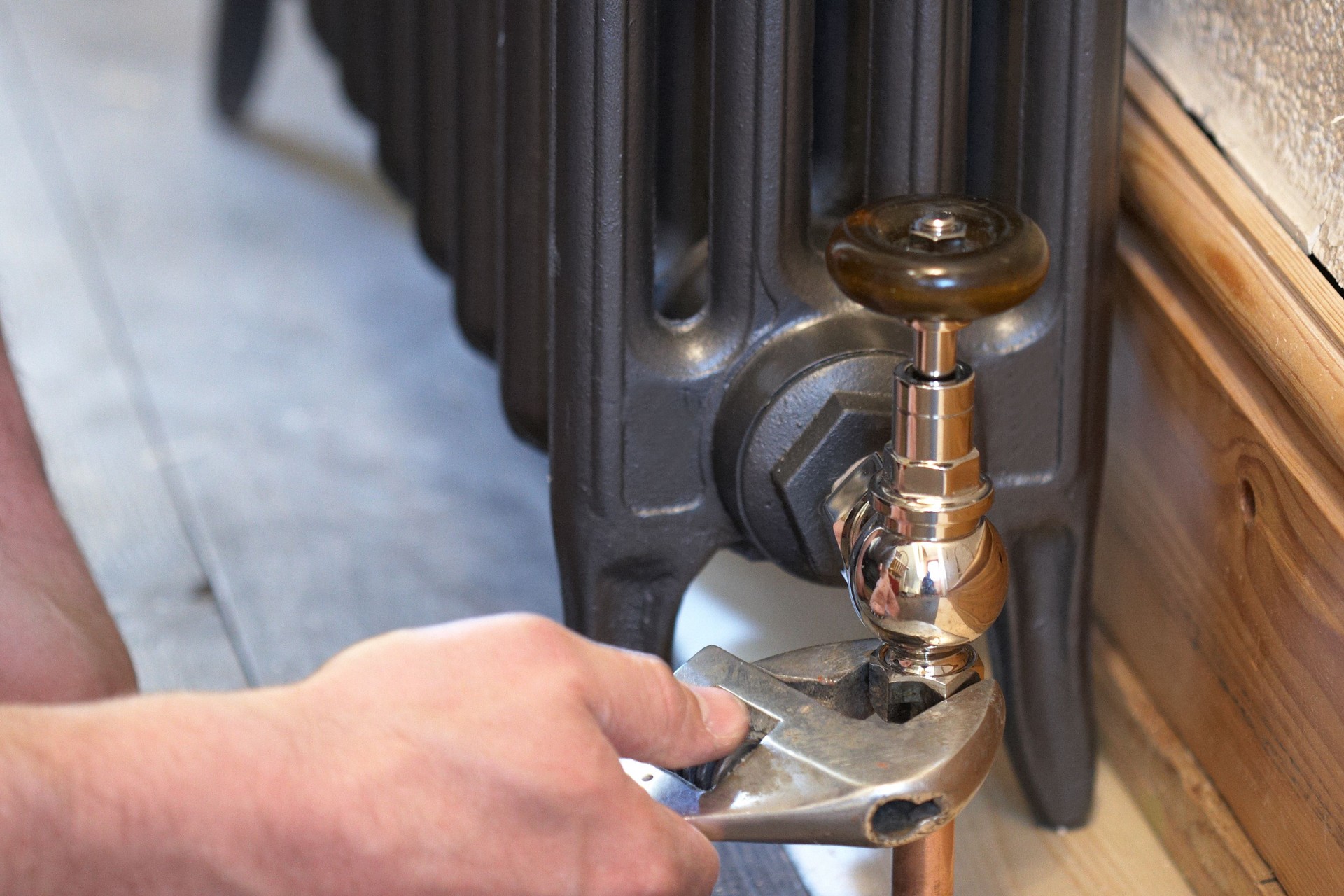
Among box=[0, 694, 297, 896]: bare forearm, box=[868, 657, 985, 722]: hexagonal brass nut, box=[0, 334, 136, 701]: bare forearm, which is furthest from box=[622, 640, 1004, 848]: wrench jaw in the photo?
box=[0, 334, 136, 701]: bare forearm

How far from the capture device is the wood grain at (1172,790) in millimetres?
563

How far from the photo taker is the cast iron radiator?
0.52 metres

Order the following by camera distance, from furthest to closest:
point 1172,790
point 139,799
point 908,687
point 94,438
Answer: point 94,438 → point 1172,790 → point 908,687 → point 139,799

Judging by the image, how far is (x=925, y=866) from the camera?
472 mm

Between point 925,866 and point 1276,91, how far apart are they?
304 mm

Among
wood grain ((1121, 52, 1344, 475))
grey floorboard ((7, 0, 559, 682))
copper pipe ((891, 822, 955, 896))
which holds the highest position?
wood grain ((1121, 52, 1344, 475))

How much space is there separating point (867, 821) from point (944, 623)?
0.23ft

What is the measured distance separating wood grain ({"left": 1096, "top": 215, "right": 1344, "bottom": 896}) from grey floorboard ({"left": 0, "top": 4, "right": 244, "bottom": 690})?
17.0 inches

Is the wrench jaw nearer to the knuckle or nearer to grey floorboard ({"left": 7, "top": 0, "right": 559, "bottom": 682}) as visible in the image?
the knuckle

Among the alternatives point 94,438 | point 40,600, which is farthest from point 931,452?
point 94,438

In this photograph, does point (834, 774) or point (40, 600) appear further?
point (40, 600)

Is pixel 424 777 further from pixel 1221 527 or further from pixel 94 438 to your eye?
pixel 94 438

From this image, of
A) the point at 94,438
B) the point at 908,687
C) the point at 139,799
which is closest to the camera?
the point at 139,799

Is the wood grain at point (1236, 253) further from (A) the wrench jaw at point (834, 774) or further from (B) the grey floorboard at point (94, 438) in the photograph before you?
(B) the grey floorboard at point (94, 438)
